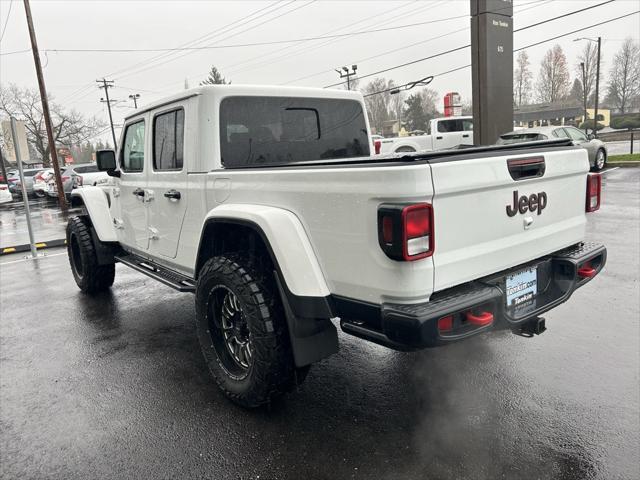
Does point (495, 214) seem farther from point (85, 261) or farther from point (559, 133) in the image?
point (559, 133)

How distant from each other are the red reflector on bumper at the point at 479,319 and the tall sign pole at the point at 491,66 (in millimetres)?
8561

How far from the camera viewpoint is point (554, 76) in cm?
7806

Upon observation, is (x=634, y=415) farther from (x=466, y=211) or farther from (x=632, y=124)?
(x=632, y=124)

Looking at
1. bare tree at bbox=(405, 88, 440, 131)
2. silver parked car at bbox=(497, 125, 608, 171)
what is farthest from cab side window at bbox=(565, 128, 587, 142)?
bare tree at bbox=(405, 88, 440, 131)

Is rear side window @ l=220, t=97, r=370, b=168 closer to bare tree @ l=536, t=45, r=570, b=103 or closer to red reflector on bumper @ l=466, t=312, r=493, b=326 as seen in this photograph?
red reflector on bumper @ l=466, t=312, r=493, b=326

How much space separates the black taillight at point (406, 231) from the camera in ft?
7.29

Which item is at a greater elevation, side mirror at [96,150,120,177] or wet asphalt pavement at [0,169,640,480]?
side mirror at [96,150,120,177]

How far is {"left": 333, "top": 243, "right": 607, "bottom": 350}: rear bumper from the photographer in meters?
2.28

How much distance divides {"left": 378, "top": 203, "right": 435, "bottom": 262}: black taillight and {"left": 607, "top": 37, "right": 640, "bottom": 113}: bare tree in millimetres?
81518

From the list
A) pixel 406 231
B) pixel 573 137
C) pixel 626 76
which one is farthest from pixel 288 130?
pixel 626 76

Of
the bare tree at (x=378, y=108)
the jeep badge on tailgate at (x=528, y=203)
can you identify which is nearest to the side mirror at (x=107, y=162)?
the jeep badge on tailgate at (x=528, y=203)

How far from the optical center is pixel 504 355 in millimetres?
3838

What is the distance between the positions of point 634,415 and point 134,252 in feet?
14.6

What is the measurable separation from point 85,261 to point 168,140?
8.53ft
